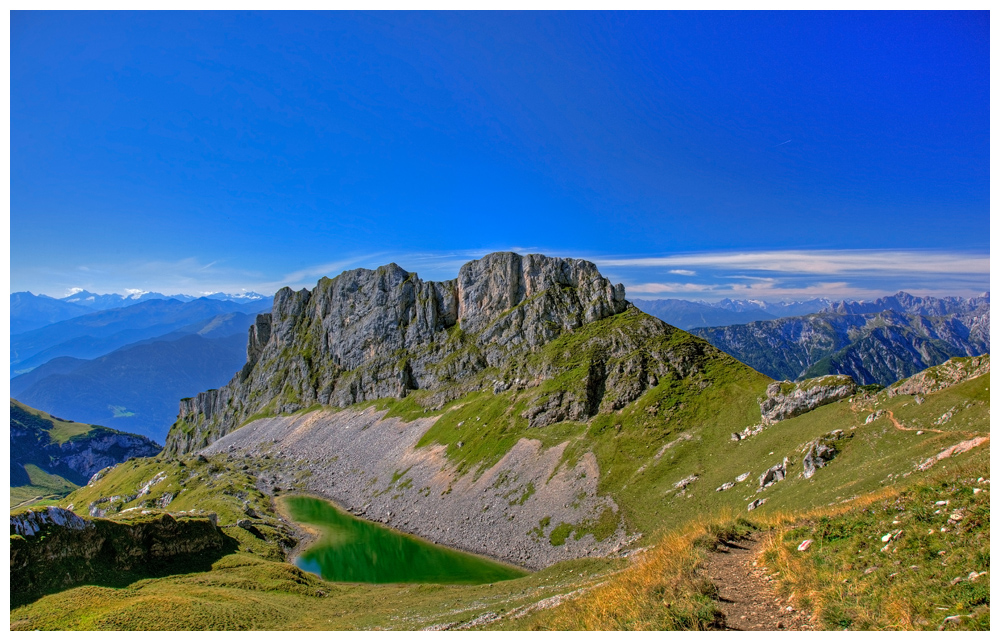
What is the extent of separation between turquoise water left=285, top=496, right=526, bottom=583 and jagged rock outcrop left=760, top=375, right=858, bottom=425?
135 feet

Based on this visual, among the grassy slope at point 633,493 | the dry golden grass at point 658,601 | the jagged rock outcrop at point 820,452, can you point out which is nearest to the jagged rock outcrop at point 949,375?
the grassy slope at point 633,493

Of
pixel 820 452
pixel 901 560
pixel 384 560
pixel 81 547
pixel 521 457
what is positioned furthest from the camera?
pixel 521 457

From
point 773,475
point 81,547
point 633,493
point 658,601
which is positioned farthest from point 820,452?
point 81,547

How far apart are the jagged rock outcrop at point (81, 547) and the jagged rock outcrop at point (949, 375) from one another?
248ft

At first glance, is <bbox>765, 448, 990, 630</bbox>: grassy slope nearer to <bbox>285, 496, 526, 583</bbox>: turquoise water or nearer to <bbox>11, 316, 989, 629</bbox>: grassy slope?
<bbox>11, 316, 989, 629</bbox>: grassy slope

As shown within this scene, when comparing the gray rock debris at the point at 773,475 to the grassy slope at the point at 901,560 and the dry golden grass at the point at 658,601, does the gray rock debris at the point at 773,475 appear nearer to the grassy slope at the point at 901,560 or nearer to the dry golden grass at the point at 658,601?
the grassy slope at the point at 901,560

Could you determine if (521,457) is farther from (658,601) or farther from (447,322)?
(447,322)

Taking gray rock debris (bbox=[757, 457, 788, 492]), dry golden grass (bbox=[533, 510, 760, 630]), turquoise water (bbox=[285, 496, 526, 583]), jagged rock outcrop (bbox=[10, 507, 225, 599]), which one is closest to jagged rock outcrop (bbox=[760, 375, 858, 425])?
gray rock debris (bbox=[757, 457, 788, 492])

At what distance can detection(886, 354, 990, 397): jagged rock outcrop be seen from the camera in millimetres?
42838

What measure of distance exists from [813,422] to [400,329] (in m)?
145

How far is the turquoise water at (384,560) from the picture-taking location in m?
63.8

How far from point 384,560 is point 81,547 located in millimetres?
42519

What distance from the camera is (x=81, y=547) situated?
3900 cm

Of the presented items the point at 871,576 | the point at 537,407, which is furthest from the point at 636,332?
the point at 871,576
